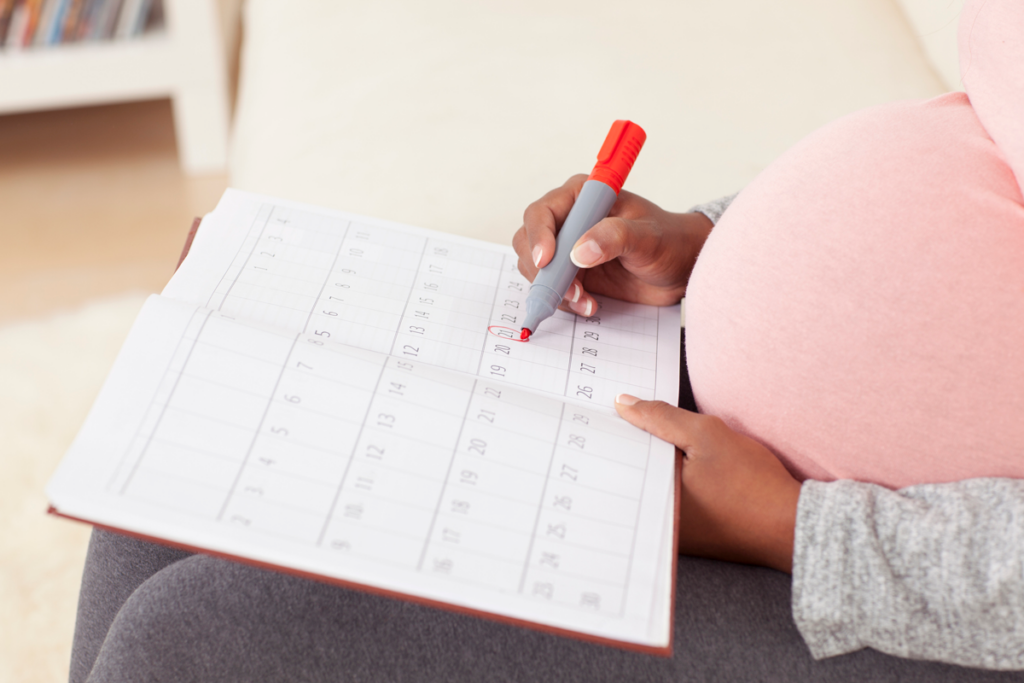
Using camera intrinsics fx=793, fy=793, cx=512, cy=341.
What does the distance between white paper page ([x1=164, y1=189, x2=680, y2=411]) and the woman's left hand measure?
0.15 ft

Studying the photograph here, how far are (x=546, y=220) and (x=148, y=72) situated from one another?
1.16 meters

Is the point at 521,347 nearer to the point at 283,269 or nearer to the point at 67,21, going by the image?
the point at 283,269

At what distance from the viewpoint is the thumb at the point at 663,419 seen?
1.56 feet

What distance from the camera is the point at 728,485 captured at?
473 mm

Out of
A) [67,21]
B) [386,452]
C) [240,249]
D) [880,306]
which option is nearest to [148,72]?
[67,21]

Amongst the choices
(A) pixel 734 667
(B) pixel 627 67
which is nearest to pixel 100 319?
(B) pixel 627 67

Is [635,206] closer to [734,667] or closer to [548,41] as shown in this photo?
[734,667]

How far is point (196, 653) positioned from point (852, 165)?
486mm

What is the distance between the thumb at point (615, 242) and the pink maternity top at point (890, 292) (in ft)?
0.17

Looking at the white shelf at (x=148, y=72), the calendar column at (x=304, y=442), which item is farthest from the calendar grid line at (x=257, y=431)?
the white shelf at (x=148, y=72)

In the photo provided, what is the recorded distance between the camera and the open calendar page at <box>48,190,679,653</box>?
0.39 m

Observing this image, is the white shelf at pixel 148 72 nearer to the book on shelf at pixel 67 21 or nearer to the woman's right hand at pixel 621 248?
the book on shelf at pixel 67 21

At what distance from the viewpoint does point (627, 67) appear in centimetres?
93

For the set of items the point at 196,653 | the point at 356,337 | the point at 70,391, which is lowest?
the point at 70,391
